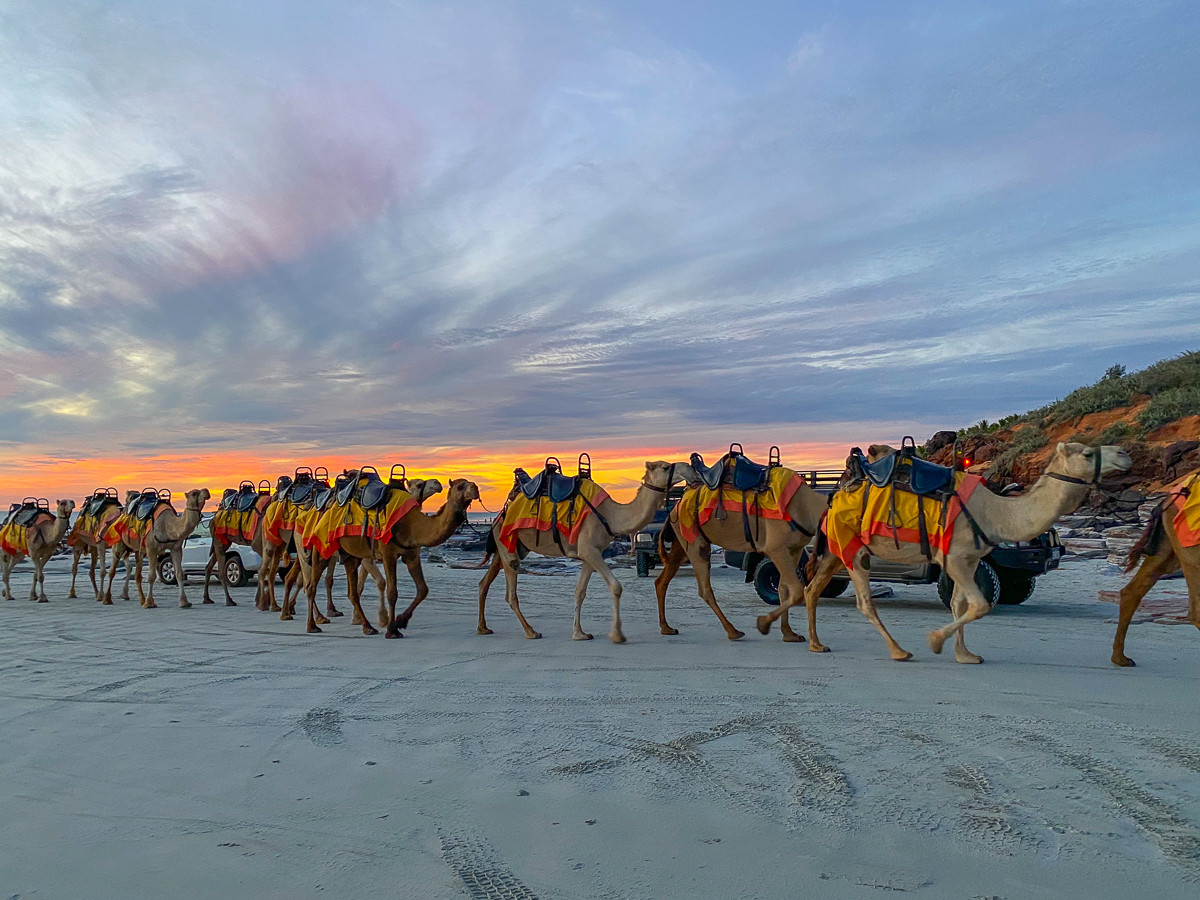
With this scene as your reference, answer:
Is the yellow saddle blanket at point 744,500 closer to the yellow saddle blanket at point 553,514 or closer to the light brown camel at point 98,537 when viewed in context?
the yellow saddle blanket at point 553,514

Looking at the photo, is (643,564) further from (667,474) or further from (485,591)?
(667,474)

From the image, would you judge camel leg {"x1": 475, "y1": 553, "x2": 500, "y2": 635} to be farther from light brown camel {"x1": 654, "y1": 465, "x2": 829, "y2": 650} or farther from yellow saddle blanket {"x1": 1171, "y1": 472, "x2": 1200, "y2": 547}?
yellow saddle blanket {"x1": 1171, "y1": 472, "x2": 1200, "y2": 547}

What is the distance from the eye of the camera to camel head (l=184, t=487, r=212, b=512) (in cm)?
1725

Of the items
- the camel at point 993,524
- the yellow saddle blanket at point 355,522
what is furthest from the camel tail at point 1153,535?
the yellow saddle blanket at point 355,522

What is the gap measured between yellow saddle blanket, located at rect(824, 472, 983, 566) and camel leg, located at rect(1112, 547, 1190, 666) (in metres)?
1.78

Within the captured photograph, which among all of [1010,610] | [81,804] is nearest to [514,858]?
[81,804]

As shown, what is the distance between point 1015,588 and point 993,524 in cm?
629

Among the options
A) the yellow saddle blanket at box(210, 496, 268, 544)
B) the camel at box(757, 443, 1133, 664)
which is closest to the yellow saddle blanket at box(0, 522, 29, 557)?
the yellow saddle blanket at box(210, 496, 268, 544)

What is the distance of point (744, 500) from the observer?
11.0m

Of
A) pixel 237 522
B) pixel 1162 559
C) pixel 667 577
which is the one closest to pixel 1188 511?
pixel 1162 559

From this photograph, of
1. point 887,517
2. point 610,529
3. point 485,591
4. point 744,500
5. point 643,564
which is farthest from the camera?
point 643,564

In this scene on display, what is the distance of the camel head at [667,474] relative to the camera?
439 inches

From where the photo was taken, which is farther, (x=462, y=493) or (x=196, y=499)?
(x=196, y=499)

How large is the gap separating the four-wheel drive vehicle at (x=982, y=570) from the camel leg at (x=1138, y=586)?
2972 mm
